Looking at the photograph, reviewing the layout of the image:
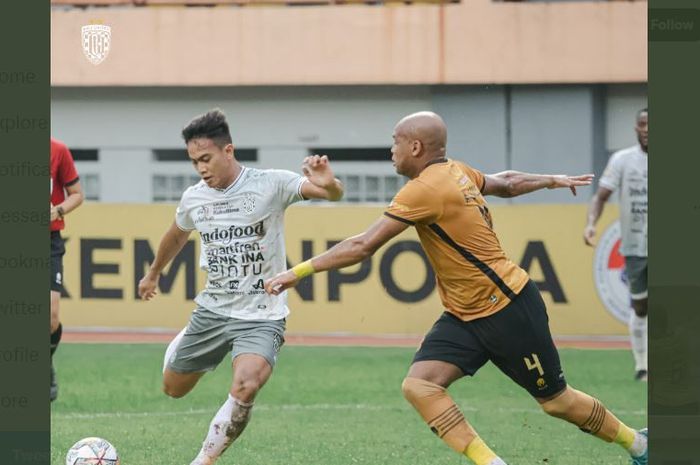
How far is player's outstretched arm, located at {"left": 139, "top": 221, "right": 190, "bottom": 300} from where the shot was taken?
328 inches

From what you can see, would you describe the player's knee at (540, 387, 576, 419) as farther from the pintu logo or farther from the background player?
the background player

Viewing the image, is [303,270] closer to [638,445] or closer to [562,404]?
[562,404]

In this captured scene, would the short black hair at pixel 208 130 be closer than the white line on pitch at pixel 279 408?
Yes

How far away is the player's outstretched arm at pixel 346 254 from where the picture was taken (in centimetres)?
682

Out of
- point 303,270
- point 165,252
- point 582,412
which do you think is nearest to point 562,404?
point 582,412

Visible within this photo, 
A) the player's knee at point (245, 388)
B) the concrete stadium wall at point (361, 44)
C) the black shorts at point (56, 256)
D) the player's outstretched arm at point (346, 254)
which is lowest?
the player's knee at point (245, 388)

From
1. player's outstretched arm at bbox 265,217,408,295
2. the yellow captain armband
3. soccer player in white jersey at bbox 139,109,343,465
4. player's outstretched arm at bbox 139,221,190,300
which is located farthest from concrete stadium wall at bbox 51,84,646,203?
the yellow captain armband

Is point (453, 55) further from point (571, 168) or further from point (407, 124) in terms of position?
point (407, 124)

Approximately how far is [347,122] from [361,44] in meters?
1.36

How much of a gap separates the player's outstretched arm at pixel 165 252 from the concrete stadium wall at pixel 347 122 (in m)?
13.9

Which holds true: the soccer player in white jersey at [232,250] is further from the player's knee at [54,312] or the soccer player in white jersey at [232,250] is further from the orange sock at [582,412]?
the player's knee at [54,312]

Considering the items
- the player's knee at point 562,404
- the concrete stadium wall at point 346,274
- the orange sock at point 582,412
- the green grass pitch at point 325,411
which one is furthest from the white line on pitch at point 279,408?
the concrete stadium wall at point 346,274
